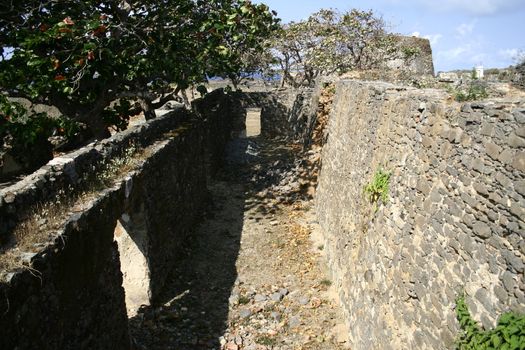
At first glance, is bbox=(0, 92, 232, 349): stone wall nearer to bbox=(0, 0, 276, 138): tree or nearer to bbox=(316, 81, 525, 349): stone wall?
bbox=(0, 0, 276, 138): tree

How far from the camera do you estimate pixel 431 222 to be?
16.4 feet

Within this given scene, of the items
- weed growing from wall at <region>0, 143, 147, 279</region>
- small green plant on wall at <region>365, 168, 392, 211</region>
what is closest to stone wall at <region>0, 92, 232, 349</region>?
weed growing from wall at <region>0, 143, 147, 279</region>

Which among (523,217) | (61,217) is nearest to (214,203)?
(61,217)

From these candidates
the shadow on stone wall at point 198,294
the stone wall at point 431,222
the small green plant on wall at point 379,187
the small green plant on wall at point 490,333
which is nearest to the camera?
the small green plant on wall at point 490,333

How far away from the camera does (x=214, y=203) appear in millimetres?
13023

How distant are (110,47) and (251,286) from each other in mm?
5996

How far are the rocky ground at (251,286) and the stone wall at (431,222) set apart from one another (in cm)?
67

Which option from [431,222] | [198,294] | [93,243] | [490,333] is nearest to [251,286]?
[198,294]

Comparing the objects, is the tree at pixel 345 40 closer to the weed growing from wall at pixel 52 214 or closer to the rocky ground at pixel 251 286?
the rocky ground at pixel 251 286

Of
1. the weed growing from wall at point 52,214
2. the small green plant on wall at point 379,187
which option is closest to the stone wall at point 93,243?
the weed growing from wall at point 52,214

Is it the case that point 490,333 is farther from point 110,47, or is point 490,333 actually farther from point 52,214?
point 110,47

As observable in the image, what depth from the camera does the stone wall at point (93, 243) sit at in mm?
3873

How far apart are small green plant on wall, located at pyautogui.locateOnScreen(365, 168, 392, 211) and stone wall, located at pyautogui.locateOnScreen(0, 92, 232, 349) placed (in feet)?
11.8

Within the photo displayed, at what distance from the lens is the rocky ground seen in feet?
23.5
